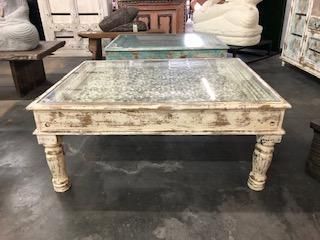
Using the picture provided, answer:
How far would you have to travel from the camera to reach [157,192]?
135 cm

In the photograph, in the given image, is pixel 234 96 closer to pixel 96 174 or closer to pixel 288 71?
pixel 96 174

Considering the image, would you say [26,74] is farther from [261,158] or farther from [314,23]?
[314,23]

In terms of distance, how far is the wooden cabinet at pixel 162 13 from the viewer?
147 inches

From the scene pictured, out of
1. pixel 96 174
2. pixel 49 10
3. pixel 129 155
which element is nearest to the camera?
pixel 96 174

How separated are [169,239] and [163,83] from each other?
697 mm

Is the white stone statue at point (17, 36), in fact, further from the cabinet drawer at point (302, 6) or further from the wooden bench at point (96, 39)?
the cabinet drawer at point (302, 6)

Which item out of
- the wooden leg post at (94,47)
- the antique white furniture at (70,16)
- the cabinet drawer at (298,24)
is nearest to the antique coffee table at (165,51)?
the wooden leg post at (94,47)

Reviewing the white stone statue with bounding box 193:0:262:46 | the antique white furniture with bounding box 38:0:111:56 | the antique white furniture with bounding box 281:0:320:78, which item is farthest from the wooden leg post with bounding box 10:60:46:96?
the antique white furniture with bounding box 281:0:320:78

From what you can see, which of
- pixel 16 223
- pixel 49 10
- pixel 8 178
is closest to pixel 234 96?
pixel 16 223

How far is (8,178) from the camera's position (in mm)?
1470

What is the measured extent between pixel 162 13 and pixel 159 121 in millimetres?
2995

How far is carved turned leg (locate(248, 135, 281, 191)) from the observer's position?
1.18m

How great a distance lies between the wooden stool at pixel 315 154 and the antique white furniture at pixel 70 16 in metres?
3.31

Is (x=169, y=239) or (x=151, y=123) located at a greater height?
(x=151, y=123)
